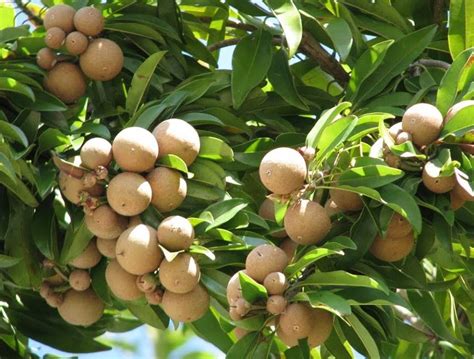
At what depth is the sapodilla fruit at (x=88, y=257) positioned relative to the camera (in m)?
2.15

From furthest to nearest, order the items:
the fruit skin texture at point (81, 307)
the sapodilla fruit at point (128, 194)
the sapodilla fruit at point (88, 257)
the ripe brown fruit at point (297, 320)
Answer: the fruit skin texture at point (81, 307)
the sapodilla fruit at point (88, 257)
the sapodilla fruit at point (128, 194)
the ripe brown fruit at point (297, 320)

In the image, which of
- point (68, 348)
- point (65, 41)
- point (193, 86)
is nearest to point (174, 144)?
point (193, 86)

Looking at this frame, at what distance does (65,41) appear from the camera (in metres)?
2.31

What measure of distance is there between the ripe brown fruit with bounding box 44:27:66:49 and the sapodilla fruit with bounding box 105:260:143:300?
0.48 m

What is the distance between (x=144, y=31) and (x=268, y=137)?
0.30 metres

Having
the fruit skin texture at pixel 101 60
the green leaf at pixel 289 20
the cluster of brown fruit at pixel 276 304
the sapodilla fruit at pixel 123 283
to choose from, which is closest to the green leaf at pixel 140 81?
the fruit skin texture at pixel 101 60

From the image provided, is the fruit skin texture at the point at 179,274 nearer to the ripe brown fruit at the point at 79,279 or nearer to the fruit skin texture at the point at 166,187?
the fruit skin texture at the point at 166,187

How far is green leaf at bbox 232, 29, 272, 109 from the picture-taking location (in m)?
2.28

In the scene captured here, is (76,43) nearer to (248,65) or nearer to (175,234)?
(248,65)

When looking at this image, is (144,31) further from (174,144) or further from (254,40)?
(174,144)

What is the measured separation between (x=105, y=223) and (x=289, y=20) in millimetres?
494

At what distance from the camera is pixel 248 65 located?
2.33m

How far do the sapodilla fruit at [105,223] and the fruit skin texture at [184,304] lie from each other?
125 mm

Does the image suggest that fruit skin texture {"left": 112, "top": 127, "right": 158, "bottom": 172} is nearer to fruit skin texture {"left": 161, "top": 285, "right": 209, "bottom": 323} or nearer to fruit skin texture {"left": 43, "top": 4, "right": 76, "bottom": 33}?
fruit skin texture {"left": 161, "top": 285, "right": 209, "bottom": 323}
